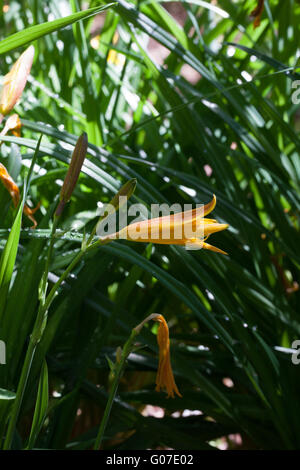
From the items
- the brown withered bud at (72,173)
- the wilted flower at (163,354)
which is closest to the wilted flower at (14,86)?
the brown withered bud at (72,173)

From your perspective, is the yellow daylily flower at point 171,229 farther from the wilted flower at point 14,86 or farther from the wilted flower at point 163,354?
the wilted flower at point 14,86

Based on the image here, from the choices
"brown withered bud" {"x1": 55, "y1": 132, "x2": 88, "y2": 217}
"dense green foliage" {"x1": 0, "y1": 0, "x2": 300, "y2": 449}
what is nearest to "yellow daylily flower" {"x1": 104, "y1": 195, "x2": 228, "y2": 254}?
"brown withered bud" {"x1": 55, "y1": 132, "x2": 88, "y2": 217}

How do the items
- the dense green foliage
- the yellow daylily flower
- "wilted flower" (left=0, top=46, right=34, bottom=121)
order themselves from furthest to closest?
the dense green foliage, "wilted flower" (left=0, top=46, right=34, bottom=121), the yellow daylily flower

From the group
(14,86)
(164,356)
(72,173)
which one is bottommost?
(164,356)

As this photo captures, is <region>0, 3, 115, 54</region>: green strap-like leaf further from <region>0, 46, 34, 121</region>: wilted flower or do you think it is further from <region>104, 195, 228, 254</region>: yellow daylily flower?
<region>104, 195, 228, 254</region>: yellow daylily flower

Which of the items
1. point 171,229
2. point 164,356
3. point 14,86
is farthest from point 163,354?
point 14,86

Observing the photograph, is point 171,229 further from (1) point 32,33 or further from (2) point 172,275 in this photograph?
(2) point 172,275

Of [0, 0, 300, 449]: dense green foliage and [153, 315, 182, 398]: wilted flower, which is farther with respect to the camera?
[0, 0, 300, 449]: dense green foliage
